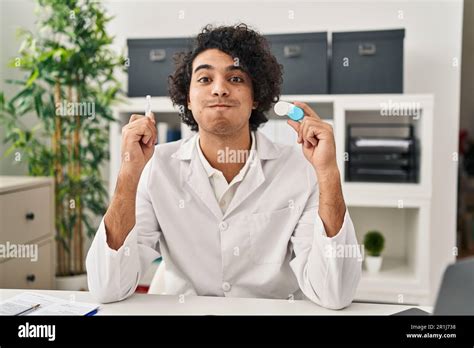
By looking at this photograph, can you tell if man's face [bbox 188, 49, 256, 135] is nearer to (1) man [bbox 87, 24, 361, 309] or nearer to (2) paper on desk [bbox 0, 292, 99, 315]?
(1) man [bbox 87, 24, 361, 309]

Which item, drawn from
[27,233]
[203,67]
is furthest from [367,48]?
[27,233]

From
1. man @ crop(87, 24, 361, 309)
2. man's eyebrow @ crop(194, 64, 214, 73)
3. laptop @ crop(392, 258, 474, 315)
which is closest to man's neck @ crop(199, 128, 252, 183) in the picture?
man @ crop(87, 24, 361, 309)

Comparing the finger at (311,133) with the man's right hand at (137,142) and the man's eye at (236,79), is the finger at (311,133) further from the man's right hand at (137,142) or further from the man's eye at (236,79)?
the man's right hand at (137,142)

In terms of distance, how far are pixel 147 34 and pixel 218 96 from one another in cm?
17

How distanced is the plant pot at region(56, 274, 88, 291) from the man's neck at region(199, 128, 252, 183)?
31cm

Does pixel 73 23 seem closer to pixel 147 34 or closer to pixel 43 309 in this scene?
pixel 147 34

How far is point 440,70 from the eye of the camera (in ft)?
2.67

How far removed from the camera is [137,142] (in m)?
0.84

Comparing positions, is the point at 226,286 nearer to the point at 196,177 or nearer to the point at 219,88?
the point at 196,177

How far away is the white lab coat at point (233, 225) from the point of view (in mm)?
865

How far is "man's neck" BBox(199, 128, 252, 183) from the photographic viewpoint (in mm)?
845

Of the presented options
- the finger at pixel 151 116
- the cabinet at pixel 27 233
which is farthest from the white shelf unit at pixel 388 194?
the cabinet at pixel 27 233

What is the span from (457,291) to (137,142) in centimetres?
57

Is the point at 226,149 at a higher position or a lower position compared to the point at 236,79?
lower
